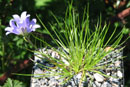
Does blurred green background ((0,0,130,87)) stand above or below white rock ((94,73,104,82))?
above

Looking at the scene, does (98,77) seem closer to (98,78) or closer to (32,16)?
(98,78)

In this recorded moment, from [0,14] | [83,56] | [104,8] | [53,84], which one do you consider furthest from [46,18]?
[53,84]

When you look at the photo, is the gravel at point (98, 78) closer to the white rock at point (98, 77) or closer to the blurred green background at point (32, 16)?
the white rock at point (98, 77)

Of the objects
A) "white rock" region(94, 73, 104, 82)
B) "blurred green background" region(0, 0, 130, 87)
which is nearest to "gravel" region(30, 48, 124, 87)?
"white rock" region(94, 73, 104, 82)

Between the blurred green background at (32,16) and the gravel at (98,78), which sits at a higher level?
the blurred green background at (32,16)

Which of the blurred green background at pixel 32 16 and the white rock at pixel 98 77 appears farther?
the blurred green background at pixel 32 16

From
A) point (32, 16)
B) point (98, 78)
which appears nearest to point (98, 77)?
point (98, 78)

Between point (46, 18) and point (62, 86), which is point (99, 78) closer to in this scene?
point (62, 86)

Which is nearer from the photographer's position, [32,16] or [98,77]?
[98,77]

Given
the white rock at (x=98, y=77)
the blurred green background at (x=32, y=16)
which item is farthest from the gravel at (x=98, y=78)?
the blurred green background at (x=32, y=16)

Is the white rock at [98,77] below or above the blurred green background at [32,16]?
below

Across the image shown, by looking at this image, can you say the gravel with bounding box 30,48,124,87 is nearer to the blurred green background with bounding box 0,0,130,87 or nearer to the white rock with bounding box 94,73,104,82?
the white rock with bounding box 94,73,104,82
